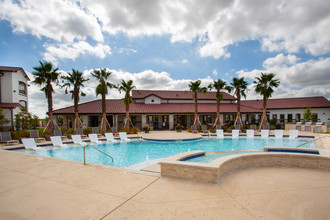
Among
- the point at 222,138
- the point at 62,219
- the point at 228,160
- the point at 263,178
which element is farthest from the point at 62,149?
the point at 222,138

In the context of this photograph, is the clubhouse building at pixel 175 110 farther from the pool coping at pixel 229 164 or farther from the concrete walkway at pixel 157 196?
the concrete walkway at pixel 157 196

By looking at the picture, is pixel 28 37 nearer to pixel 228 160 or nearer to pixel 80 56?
pixel 80 56

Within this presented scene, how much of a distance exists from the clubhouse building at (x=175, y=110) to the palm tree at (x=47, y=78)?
3468 millimetres

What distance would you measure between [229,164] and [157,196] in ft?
10.1

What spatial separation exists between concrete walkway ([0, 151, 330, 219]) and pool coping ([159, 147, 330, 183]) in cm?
23

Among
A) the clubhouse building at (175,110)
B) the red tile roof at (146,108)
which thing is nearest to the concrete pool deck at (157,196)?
the red tile roof at (146,108)

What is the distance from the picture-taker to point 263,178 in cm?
512

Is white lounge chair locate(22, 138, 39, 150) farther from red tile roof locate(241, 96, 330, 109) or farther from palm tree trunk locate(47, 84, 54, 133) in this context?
red tile roof locate(241, 96, 330, 109)

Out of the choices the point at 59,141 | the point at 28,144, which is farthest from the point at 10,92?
the point at 59,141

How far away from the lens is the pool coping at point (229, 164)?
4578 mm

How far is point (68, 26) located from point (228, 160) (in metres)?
13.5

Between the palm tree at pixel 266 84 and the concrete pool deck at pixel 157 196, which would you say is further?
the palm tree at pixel 266 84

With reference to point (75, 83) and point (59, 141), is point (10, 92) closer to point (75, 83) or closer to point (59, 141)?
point (75, 83)

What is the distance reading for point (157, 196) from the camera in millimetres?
3768
